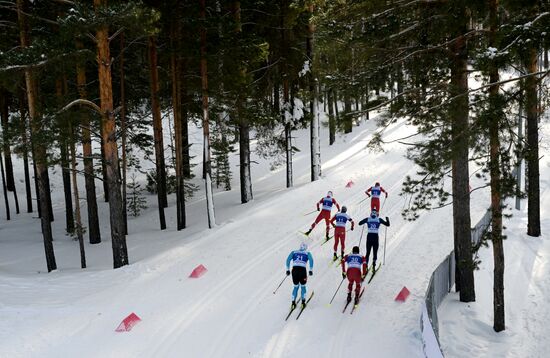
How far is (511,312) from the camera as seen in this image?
13305mm

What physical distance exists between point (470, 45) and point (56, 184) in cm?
3590

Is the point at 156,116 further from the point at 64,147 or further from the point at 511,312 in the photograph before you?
the point at 511,312

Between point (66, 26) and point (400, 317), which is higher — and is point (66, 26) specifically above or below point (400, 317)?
above

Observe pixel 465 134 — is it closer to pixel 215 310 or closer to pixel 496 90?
pixel 496 90

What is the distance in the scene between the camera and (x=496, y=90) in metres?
9.80

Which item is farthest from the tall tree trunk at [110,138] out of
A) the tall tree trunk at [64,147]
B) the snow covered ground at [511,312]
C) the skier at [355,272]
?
the snow covered ground at [511,312]

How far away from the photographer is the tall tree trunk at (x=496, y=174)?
25.6ft

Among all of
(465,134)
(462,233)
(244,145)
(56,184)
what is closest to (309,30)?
(244,145)

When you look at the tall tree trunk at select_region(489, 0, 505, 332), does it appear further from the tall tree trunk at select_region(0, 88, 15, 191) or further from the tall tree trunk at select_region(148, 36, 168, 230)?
the tall tree trunk at select_region(148, 36, 168, 230)

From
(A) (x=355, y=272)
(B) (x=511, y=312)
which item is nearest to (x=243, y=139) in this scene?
(A) (x=355, y=272)

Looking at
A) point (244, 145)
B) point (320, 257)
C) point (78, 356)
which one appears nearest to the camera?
point (78, 356)

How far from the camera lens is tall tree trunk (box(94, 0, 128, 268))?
44.4 ft

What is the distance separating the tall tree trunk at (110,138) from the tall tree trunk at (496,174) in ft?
33.1

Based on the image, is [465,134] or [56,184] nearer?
[465,134]
